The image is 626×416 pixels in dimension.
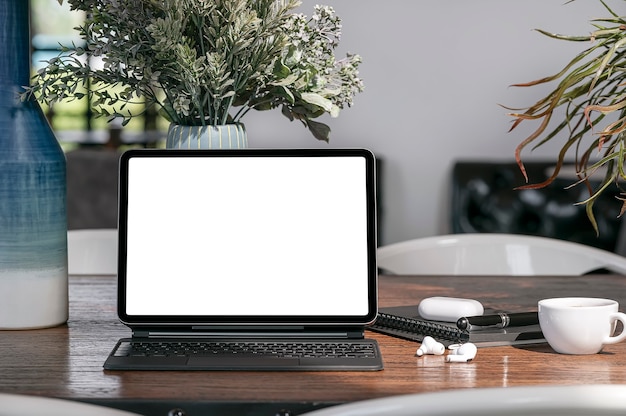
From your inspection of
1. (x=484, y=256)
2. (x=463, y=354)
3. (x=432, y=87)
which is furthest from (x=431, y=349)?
(x=432, y=87)

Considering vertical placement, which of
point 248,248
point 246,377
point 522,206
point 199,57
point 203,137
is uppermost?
point 199,57

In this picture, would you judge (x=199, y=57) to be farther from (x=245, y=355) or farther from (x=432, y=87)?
(x=432, y=87)

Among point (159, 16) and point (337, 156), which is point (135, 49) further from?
point (337, 156)

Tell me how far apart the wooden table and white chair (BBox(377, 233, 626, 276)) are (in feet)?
2.64

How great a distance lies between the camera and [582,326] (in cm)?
107

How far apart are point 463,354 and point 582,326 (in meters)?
0.15

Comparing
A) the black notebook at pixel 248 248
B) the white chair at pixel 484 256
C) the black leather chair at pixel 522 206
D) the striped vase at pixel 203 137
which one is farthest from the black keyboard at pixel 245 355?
the black leather chair at pixel 522 206

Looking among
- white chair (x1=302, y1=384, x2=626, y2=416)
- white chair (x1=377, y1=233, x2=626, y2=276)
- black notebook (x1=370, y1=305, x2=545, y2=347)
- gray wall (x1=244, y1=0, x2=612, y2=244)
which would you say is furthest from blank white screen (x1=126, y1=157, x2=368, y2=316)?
gray wall (x1=244, y1=0, x2=612, y2=244)

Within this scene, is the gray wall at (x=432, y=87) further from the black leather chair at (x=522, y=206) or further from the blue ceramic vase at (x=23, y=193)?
the blue ceramic vase at (x=23, y=193)

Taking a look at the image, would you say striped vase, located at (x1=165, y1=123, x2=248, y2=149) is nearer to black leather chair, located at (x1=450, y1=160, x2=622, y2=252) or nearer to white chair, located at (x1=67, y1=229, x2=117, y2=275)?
white chair, located at (x1=67, y1=229, x2=117, y2=275)

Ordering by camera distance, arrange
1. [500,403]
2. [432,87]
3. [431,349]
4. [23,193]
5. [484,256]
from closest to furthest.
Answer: [500,403], [431,349], [23,193], [484,256], [432,87]

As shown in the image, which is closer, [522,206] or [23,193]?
[23,193]

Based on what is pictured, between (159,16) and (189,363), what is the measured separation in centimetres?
48

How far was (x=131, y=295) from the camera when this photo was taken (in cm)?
114
